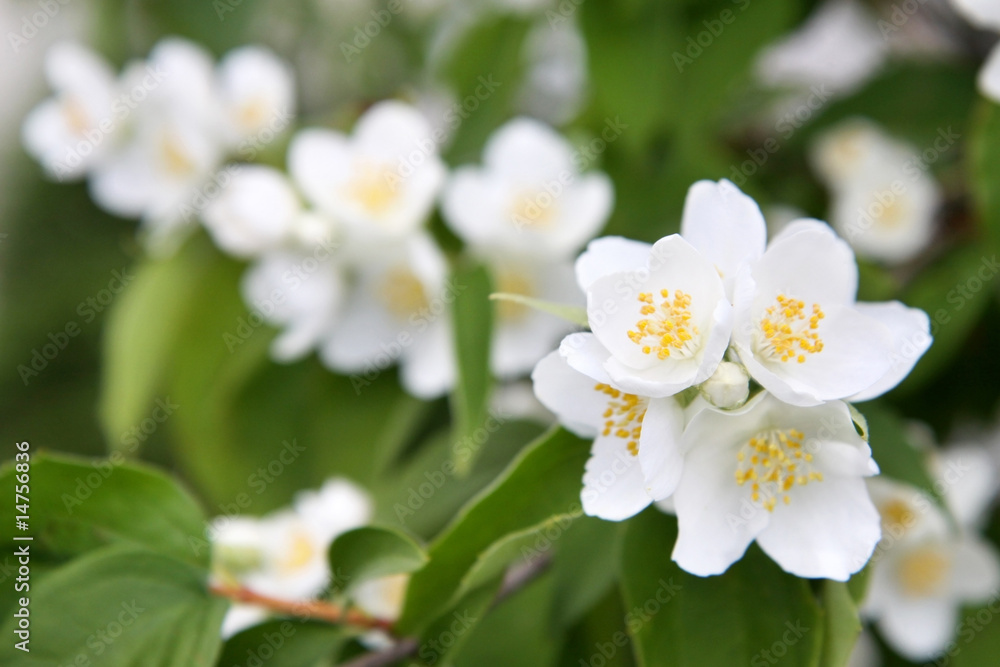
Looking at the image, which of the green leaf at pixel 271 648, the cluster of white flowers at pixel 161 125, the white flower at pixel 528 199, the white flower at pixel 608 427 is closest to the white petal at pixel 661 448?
the white flower at pixel 608 427

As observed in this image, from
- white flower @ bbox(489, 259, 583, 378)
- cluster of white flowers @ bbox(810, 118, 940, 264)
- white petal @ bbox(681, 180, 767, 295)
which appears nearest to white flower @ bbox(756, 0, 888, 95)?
cluster of white flowers @ bbox(810, 118, 940, 264)

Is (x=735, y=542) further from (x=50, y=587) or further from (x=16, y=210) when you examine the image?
(x=16, y=210)

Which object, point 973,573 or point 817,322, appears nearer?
point 817,322

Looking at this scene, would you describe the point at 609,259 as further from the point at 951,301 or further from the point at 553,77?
the point at 553,77

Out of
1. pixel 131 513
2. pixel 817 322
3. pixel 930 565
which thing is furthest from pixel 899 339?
pixel 131 513

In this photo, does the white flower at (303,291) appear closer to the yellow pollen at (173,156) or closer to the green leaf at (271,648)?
the yellow pollen at (173,156)
